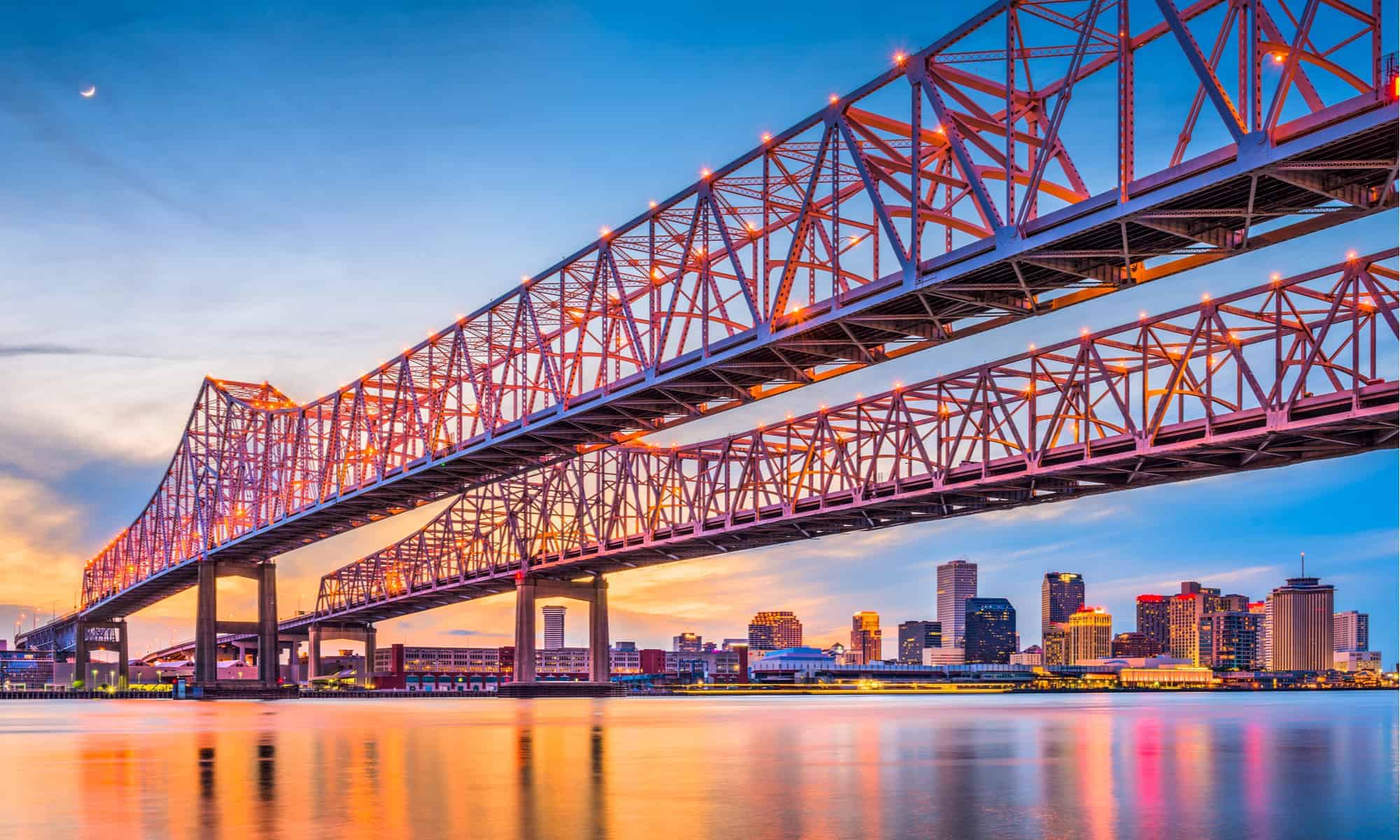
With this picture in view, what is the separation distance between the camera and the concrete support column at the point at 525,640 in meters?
124

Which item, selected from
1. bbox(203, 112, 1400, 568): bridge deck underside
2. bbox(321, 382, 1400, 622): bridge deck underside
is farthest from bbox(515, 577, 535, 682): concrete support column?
bbox(203, 112, 1400, 568): bridge deck underside

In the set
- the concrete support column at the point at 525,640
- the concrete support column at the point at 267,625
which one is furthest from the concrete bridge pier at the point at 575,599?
the concrete support column at the point at 267,625

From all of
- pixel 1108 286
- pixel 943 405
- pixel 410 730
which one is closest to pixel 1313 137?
pixel 1108 286

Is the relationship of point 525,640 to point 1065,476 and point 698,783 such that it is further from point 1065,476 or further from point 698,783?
point 698,783

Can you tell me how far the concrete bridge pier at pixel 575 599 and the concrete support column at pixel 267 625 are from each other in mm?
Result: 20787

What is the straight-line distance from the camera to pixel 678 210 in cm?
5481

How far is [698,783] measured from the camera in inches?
1003

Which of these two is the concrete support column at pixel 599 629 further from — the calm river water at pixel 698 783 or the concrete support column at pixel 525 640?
the calm river water at pixel 698 783

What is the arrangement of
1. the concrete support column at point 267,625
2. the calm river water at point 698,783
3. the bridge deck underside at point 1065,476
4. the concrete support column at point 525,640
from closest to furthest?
the calm river water at point 698,783 → the bridge deck underside at point 1065,476 → the concrete support column at point 267,625 → the concrete support column at point 525,640

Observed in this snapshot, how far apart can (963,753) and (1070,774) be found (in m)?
7.36

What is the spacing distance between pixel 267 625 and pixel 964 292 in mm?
85325

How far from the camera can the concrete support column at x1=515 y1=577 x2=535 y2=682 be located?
12444cm

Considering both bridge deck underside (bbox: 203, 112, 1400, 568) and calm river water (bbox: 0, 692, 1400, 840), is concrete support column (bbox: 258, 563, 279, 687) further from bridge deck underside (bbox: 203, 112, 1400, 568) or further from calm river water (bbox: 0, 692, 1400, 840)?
calm river water (bbox: 0, 692, 1400, 840)

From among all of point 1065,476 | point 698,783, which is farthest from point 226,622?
point 698,783
